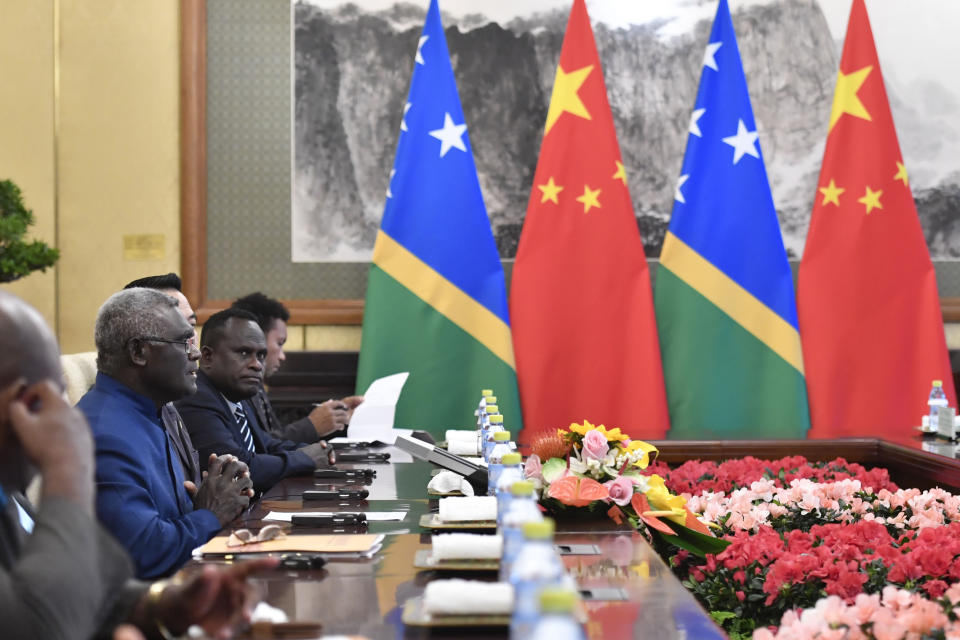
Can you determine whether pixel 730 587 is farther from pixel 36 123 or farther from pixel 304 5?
pixel 36 123

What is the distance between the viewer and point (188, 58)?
5.78 meters

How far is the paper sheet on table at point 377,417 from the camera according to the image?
13.3ft

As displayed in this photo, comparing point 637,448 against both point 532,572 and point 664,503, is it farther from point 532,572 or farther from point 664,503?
point 532,572

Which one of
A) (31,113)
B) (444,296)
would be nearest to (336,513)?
(444,296)

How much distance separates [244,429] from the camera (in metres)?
3.81

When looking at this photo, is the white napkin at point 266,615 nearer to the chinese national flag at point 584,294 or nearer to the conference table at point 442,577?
the conference table at point 442,577

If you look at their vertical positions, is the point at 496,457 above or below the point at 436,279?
below

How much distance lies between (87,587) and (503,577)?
0.71 m

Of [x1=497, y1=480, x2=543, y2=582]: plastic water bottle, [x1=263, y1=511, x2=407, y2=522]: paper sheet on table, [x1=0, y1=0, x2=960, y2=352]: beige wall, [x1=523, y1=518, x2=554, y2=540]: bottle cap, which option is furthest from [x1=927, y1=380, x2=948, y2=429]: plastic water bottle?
[x1=523, y1=518, x2=554, y2=540]: bottle cap

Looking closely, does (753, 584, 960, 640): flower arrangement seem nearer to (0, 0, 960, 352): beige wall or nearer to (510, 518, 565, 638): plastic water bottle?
(510, 518, 565, 638): plastic water bottle

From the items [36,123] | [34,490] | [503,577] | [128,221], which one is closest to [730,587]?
[503,577]

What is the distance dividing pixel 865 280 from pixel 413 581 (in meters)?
4.21

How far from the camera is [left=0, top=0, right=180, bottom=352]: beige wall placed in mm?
5812

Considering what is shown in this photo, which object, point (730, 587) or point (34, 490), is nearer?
point (730, 587)
